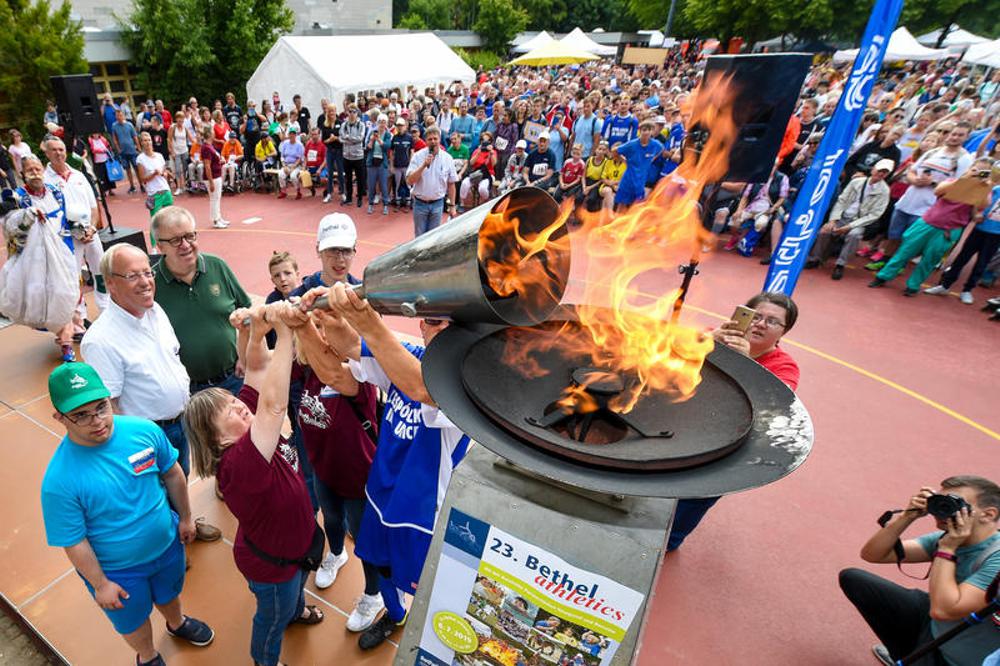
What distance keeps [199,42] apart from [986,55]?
33.0 metres

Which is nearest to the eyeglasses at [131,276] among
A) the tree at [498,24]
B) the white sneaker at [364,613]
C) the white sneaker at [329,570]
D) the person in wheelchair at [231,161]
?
the white sneaker at [329,570]

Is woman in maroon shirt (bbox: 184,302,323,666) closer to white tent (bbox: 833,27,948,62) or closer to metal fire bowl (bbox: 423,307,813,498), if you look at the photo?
metal fire bowl (bbox: 423,307,813,498)

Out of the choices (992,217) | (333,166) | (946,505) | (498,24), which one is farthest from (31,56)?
(498,24)

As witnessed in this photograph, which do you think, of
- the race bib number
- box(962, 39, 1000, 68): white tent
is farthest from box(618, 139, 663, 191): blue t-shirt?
box(962, 39, 1000, 68): white tent

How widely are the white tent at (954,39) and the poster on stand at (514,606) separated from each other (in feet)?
136

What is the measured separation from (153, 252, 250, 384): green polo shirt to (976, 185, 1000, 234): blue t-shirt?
35.1 ft

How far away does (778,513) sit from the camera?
185 inches

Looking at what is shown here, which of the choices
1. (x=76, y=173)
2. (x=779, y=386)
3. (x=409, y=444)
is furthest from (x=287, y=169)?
(x=779, y=386)

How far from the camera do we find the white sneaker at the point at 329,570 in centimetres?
372

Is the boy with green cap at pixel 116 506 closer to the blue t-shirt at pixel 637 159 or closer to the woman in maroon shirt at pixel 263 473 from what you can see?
the woman in maroon shirt at pixel 263 473

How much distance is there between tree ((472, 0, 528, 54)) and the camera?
45.2 meters

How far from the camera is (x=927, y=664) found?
288 cm

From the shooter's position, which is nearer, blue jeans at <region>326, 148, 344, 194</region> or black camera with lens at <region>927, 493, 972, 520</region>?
black camera with lens at <region>927, 493, 972, 520</region>

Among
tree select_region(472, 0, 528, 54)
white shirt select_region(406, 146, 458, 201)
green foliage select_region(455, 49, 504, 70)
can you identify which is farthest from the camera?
tree select_region(472, 0, 528, 54)
